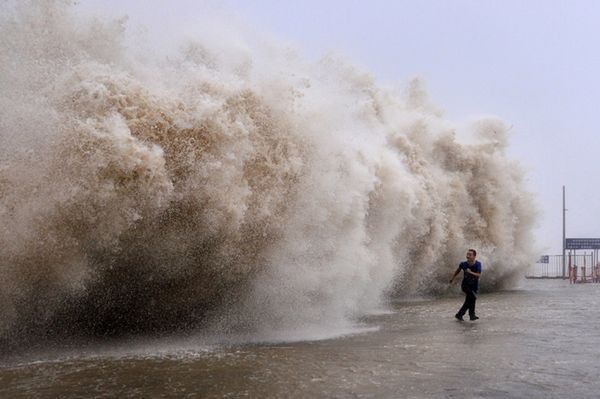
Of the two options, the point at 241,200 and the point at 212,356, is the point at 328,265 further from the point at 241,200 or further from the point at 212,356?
the point at 212,356

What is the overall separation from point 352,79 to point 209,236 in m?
17.5

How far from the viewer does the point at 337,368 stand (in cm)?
676

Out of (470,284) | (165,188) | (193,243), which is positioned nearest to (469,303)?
(470,284)

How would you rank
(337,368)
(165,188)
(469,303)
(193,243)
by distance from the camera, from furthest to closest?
(469,303) < (193,243) < (165,188) < (337,368)

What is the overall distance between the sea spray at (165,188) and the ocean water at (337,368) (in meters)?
0.79

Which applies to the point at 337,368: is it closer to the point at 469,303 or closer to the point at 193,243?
the point at 193,243

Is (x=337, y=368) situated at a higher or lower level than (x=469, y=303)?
lower

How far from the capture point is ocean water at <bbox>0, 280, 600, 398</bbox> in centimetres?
566

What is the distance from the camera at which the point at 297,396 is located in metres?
5.46

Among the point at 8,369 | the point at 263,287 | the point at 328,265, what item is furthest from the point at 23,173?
the point at 328,265

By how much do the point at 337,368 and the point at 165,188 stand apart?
3128 mm

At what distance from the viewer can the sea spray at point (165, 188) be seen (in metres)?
7.84

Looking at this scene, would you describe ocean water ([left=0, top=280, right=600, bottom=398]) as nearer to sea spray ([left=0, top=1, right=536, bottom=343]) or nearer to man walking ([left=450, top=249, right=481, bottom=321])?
sea spray ([left=0, top=1, right=536, bottom=343])

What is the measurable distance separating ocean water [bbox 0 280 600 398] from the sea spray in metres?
0.79
